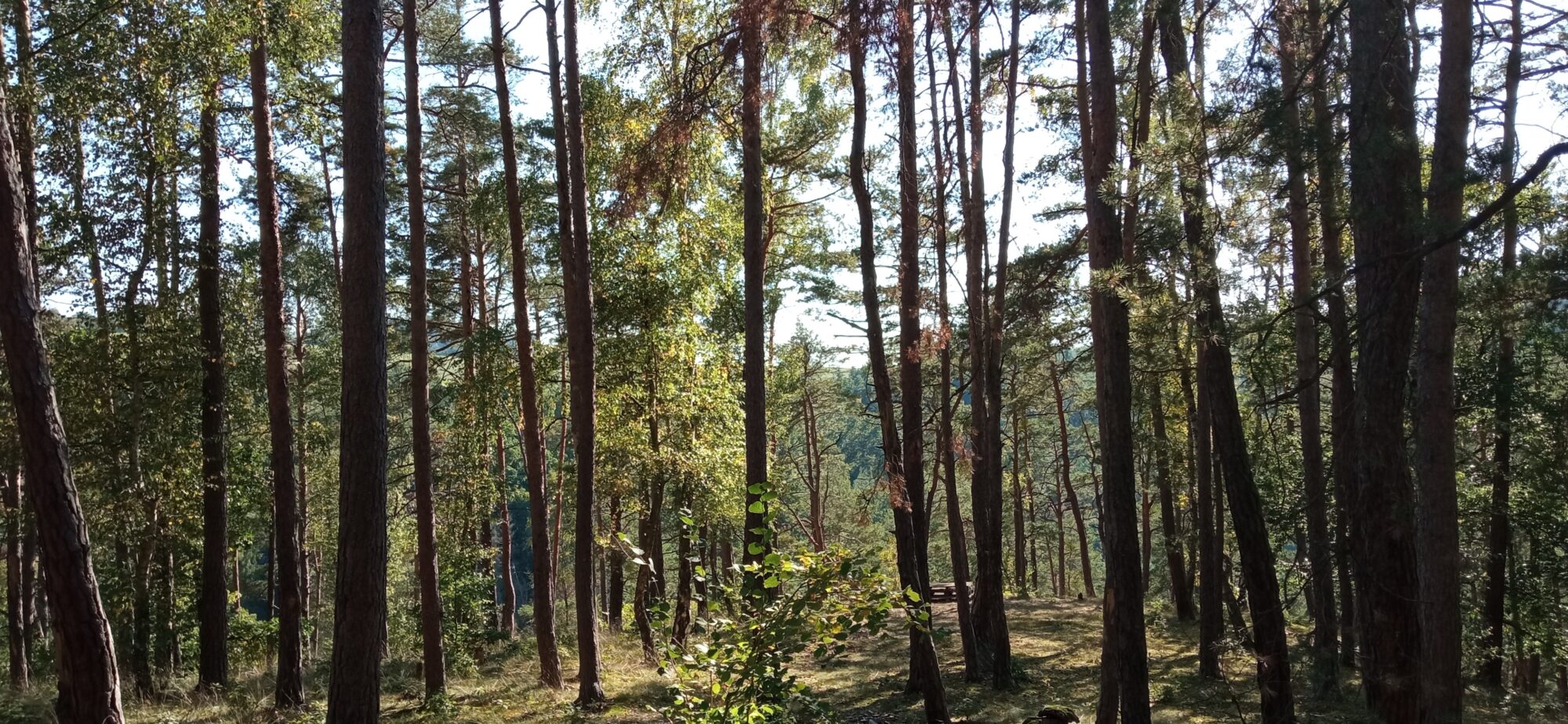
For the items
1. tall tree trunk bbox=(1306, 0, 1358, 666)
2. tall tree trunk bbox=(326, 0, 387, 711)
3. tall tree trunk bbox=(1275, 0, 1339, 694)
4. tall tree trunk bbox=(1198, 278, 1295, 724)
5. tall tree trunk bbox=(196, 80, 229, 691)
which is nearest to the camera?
tall tree trunk bbox=(326, 0, 387, 711)

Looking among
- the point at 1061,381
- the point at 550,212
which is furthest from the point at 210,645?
the point at 1061,381

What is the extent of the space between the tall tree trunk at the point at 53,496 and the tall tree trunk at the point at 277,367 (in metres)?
3.73

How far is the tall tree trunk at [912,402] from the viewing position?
31.9ft

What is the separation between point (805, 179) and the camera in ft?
69.2

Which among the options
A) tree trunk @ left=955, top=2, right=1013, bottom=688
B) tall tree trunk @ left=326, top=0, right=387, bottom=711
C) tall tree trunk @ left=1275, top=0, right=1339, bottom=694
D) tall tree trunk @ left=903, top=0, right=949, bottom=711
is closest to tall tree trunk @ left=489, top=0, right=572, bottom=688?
tall tree trunk @ left=903, top=0, right=949, bottom=711

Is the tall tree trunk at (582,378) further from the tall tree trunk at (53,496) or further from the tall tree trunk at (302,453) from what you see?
the tall tree trunk at (302,453)

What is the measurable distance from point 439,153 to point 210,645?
13.1 metres

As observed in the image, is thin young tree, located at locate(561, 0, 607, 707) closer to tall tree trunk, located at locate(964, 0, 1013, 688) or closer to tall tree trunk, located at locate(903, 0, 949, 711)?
tall tree trunk, located at locate(903, 0, 949, 711)

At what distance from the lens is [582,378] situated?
11.1 meters

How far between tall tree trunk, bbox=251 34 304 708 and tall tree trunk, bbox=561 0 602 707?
131 inches

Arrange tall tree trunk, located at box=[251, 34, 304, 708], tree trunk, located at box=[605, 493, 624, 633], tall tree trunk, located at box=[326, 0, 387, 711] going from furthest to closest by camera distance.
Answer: tree trunk, located at box=[605, 493, 624, 633], tall tree trunk, located at box=[251, 34, 304, 708], tall tree trunk, located at box=[326, 0, 387, 711]

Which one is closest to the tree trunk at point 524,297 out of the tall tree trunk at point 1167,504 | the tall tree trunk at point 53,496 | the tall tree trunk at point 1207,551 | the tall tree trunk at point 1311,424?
the tall tree trunk at point 53,496

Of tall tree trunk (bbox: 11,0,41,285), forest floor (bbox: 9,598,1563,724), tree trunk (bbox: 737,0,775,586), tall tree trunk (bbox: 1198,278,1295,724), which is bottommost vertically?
forest floor (bbox: 9,598,1563,724)

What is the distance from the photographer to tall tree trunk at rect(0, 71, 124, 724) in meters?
6.54
